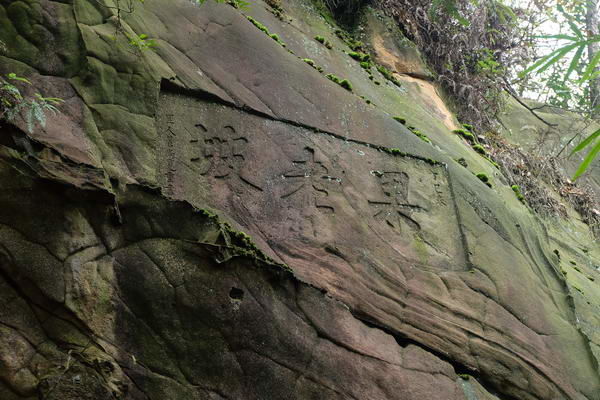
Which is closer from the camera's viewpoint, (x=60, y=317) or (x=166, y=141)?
(x=60, y=317)

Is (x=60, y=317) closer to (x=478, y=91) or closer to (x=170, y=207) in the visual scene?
(x=170, y=207)

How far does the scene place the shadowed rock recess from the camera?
3521mm

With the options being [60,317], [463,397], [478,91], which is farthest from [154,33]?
[478,91]

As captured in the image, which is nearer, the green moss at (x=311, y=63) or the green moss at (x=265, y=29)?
the green moss at (x=265, y=29)

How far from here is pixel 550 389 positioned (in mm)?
5207

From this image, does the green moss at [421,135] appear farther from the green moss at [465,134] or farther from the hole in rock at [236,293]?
the hole in rock at [236,293]

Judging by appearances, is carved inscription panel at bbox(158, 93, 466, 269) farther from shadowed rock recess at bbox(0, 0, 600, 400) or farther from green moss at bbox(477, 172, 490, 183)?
green moss at bbox(477, 172, 490, 183)

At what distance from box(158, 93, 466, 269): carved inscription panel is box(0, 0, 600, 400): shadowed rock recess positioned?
21mm

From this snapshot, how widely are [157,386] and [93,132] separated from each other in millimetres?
1926

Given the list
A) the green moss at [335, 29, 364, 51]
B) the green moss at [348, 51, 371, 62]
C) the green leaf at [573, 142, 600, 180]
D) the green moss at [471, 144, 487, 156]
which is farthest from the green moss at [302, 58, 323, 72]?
the green leaf at [573, 142, 600, 180]

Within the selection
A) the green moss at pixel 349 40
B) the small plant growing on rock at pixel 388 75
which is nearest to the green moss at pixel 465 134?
the small plant growing on rock at pixel 388 75

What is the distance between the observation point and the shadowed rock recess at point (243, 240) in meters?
3.52

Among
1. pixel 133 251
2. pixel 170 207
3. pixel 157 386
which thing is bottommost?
pixel 157 386

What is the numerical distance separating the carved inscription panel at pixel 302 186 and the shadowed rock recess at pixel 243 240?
21mm
